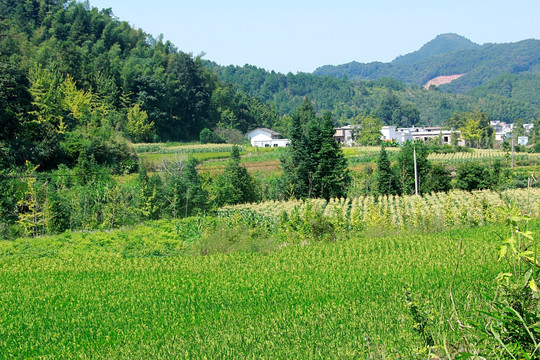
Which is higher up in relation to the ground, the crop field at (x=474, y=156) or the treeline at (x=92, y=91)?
the treeline at (x=92, y=91)

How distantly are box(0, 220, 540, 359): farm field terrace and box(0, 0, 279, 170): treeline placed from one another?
2308 cm

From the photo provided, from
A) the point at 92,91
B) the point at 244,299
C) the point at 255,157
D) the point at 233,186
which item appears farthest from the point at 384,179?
the point at 92,91

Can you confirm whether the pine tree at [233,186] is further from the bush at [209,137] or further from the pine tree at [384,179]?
the bush at [209,137]

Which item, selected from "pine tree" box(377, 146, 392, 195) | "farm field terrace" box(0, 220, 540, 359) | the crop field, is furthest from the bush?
"farm field terrace" box(0, 220, 540, 359)

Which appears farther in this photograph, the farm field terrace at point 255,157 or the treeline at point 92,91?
the farm field terrace at point 255,157

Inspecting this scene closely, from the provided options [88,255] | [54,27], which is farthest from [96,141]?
[54,27]

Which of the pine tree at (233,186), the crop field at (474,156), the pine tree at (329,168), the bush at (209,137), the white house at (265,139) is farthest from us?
the white house at (265,139)

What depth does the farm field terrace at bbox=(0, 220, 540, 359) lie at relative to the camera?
6020 millimetres

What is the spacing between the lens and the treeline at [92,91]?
119 feet

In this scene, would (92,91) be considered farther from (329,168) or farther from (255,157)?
(329,168)

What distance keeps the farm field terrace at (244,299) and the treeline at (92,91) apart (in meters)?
23.1

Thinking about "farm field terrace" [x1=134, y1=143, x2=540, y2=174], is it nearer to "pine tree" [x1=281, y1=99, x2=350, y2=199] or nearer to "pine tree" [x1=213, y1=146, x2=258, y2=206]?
"pine tree" [x1=281, y1=99, x2=350, y2=199]

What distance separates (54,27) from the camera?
77.1 metres

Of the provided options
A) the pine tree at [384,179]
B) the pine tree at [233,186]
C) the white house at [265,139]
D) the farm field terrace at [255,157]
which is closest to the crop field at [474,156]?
the farm field terrace at [255,157]
